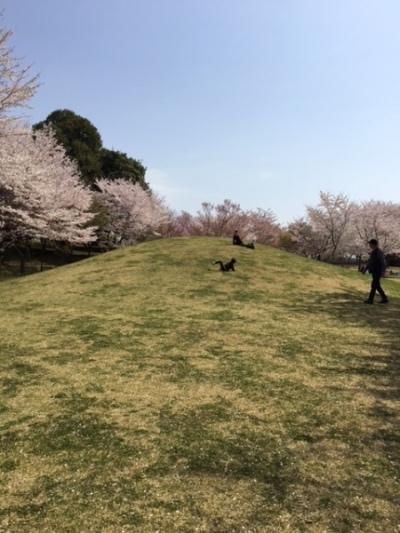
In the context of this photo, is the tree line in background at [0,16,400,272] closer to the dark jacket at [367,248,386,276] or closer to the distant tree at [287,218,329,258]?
the distant tree at [287,218,329,258]

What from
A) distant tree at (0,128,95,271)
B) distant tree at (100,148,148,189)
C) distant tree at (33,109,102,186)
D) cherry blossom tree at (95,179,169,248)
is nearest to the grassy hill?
distant tree at (0,128,95,271)

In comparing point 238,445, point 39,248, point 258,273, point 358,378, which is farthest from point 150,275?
point 39,248

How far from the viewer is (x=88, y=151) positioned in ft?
142

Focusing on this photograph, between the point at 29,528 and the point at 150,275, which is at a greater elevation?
the point at 150,275

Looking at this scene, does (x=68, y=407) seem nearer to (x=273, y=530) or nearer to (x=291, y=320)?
(x=273, y=530)

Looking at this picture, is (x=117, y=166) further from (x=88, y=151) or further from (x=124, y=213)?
(x=124, y=213)

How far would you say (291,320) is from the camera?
9.68 meters

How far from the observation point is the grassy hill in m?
3.12

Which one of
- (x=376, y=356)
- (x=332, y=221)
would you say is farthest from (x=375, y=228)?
(x=376, y=356)

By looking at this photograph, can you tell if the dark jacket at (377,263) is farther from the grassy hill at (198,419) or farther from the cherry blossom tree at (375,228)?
the cherry blossom tree at (375,228)

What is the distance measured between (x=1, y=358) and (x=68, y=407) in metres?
2.51

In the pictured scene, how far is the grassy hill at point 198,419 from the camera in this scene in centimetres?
312

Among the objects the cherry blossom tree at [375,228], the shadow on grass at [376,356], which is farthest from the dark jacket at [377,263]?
the cherry blossom tree at [375,228]

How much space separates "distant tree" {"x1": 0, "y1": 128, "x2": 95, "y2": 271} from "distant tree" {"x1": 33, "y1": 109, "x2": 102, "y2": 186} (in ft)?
35.9
